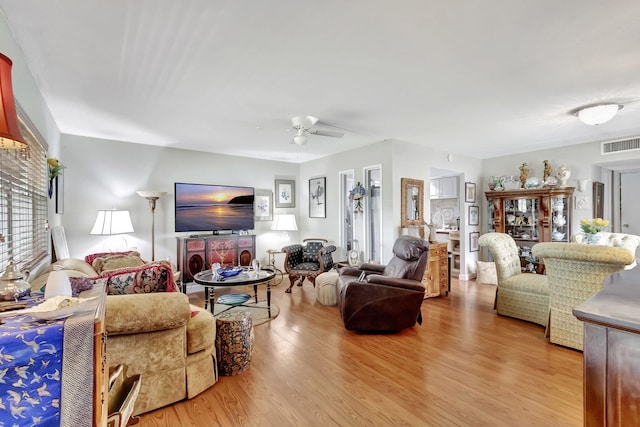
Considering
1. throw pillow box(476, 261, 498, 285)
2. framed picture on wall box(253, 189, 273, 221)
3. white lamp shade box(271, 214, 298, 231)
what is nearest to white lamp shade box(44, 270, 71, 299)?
white lamp shade box(271, 214, 298, 231)

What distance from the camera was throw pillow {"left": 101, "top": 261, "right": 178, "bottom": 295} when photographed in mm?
2002

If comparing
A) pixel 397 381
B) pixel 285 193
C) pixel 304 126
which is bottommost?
pixel 397 381

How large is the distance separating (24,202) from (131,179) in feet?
8.58

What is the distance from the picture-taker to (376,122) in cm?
381

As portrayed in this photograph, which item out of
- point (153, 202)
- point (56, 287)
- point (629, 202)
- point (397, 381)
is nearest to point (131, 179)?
point (153, 202)

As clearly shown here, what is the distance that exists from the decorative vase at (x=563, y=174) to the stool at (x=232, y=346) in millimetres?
5388

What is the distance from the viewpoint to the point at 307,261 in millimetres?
5293

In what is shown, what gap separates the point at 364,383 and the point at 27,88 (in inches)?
135

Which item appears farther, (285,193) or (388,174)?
(285,193)

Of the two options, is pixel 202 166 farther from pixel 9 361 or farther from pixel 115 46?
pixel 9 361

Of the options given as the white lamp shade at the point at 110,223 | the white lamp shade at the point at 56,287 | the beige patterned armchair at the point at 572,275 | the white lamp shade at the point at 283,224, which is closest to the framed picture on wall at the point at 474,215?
the beige patterned armchair at the point at 572,275

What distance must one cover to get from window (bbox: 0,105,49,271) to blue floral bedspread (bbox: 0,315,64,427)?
0.95 m

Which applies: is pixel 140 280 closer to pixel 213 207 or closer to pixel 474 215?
pixel 213 207

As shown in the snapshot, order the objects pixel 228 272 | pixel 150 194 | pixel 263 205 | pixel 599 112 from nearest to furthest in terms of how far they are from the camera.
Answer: pixel 599 112 < pixel 228 272 < pixel 150 194 < pixel 263 205
